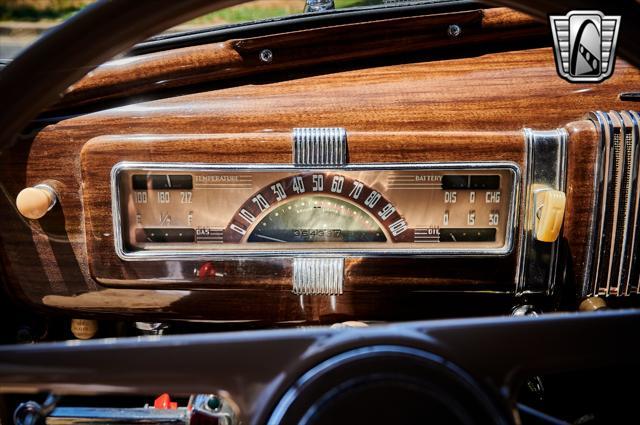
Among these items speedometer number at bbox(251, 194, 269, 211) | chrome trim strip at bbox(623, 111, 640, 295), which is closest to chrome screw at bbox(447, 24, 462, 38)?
chrome trim strip at bbox(623, 111, 640, 295)

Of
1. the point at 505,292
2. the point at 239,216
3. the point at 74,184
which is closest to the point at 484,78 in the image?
the point at 505,292

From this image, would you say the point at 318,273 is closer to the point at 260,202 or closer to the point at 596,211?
the point at 260,202

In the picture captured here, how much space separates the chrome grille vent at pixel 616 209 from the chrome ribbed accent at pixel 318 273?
548mm

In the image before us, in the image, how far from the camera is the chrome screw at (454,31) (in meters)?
1.45

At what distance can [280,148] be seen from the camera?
1.31m

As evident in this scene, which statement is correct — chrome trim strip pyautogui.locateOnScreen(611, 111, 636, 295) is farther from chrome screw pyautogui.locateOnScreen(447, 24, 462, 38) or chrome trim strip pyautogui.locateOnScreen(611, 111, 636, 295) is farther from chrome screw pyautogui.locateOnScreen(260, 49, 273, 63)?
chrome screw pyautogui.locateOnScreen(260, 49, 273, 63)

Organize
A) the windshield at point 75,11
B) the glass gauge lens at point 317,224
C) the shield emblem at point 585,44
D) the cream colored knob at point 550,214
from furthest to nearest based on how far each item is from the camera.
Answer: the windshield at point 75,11, the glass gauge lens at point 317,224, the cream colored knob at point 550,214, the shield emblem at point 585,44

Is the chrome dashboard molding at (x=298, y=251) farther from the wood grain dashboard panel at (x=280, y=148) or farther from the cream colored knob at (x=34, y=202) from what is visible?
the cream colored knob at (x=34, y=202)

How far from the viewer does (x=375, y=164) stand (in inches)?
51.4

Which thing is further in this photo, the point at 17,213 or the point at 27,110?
the point at 17,213

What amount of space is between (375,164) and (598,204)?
1.57 ft

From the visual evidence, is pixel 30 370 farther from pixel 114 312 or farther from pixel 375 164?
pixel 375 164

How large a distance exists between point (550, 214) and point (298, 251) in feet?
1.72

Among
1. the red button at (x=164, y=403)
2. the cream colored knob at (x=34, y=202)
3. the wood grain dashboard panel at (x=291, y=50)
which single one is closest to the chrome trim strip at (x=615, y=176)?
the wood grain dashboard panel at (x=291, y=50)
